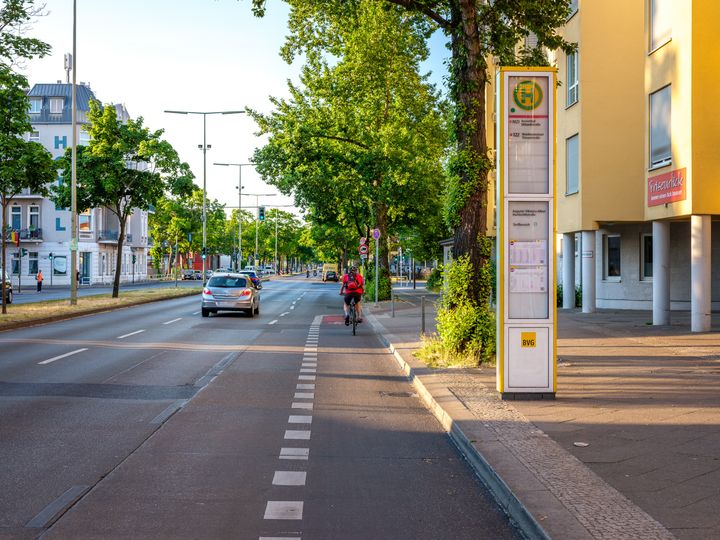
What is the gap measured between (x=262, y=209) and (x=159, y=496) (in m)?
51.8

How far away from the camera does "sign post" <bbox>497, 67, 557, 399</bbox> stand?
388 inches

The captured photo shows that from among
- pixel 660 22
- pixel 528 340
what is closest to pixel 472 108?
pixel 528 340

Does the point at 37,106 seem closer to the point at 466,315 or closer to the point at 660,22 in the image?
the point at 660,22

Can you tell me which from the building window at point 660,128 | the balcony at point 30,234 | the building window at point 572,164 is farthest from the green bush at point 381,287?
the balcony at point 30,234

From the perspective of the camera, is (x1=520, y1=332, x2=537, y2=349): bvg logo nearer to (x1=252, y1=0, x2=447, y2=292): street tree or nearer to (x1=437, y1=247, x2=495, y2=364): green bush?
(x1=437, y1=247, x2=495, y2=364): green bush

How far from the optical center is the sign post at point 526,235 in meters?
9.87

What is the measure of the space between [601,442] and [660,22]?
→ 56.3ft

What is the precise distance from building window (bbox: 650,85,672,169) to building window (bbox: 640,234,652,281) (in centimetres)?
796

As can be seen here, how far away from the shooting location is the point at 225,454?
7211 millimetres

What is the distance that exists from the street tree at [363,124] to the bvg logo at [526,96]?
24.3 meters

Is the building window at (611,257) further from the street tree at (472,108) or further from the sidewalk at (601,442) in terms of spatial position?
the street tree at (472,108)

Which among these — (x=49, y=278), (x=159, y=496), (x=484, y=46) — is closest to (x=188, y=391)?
(x=159, y=496)

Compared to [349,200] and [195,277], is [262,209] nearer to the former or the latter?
[349,200]

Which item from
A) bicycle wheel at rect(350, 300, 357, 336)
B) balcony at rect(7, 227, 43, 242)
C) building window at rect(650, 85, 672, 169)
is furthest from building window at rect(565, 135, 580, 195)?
balcony at rect(7, 227, 43, 242)
